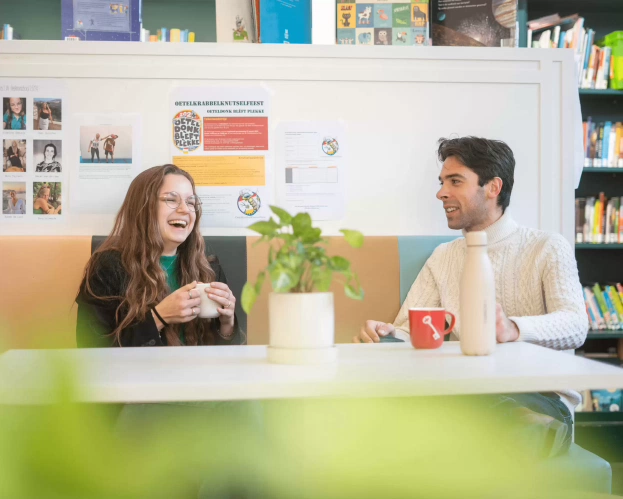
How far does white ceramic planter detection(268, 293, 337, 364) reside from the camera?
107 cm

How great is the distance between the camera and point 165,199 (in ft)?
6.47

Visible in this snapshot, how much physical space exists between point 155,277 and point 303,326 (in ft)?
2.78

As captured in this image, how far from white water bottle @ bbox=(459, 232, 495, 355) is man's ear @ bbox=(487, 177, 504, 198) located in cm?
99

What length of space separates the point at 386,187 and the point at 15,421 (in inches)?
84.4

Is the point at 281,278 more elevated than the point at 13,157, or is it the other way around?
the point at 13,157

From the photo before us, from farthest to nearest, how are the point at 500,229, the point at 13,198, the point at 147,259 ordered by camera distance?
1. the point at 13,198
2. the point at 500,229
3. the point at 147,259

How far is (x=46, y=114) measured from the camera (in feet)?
7.23

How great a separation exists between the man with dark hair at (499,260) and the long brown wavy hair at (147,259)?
0.48 m

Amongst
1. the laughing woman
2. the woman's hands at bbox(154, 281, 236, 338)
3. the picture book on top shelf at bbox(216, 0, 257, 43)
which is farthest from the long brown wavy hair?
the picture book on top shelf at bbox(216, 0, 257, 43)

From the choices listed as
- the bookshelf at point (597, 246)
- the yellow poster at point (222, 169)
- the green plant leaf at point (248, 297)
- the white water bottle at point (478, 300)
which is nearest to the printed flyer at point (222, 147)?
the yellow poster at point (222, 169)

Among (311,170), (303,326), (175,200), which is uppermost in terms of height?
(311,170)

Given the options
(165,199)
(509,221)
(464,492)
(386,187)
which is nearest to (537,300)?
(509,221)

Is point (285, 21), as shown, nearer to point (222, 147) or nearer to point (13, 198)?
point (222, 147)

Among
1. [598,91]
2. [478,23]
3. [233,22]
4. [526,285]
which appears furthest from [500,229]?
[598,91]
